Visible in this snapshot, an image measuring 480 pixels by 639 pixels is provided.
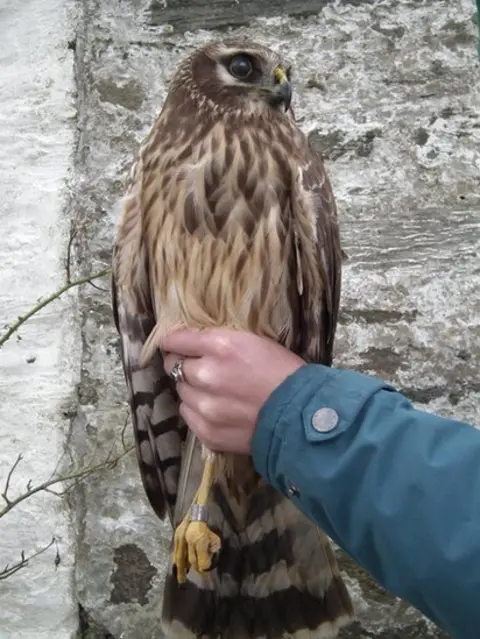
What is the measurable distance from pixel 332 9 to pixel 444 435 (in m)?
2.30

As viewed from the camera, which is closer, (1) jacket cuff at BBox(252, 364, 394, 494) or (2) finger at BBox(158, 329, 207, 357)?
(1) jacket cuff at BBox(252, 364, 394, 494)

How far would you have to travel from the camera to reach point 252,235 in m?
1.87

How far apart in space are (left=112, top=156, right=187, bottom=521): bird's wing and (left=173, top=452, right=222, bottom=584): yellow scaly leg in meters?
0.27

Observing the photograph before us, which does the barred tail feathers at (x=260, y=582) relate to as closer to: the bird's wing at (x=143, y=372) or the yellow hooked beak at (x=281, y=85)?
the bird's wing at (x=143, y=372)

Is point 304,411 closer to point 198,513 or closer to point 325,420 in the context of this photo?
point 325,420

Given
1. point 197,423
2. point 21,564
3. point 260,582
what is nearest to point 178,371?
point 197,423

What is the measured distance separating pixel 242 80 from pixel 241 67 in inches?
1.2

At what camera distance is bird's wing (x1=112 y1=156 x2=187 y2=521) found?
6.59ft

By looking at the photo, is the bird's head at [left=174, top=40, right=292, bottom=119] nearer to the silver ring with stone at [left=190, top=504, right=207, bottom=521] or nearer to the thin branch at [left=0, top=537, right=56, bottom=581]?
the silver ring with stone at [left=190, top=504, right=207, bottom=521]

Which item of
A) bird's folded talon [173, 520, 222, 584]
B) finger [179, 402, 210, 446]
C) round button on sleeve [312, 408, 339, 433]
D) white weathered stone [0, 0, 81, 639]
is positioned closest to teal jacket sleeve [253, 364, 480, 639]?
round button on sleeve [312, 408, 339, 433]

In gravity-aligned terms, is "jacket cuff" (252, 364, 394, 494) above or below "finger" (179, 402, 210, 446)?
above

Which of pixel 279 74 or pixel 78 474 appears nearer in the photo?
pixel 279 74

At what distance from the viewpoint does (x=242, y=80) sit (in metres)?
2.01

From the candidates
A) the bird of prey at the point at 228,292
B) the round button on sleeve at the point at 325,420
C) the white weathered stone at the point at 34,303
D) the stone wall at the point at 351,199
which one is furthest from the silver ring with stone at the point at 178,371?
the white weathered stone at the point at 34,303
